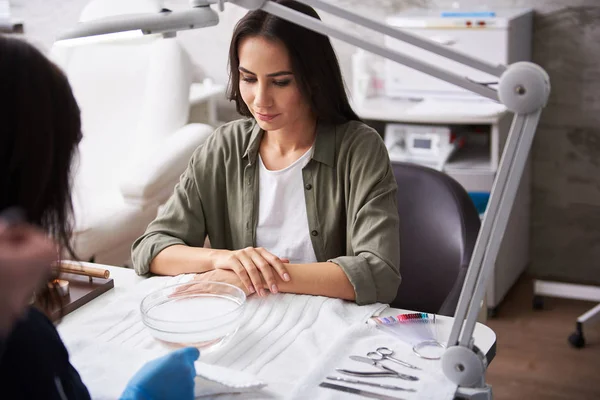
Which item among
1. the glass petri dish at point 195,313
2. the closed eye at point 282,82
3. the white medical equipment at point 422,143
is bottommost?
the white medical equipment at point 422,143

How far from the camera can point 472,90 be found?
94 cm

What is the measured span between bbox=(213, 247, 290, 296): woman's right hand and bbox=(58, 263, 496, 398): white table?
8.1 inches

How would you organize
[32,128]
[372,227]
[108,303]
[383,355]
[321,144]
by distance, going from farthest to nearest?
1. [321,144]
2. [372,227]
3. [108,303]
4. [383,355]
5. [32,128]

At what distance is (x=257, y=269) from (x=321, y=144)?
359 mm

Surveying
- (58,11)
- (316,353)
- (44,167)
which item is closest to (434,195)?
(316,353)

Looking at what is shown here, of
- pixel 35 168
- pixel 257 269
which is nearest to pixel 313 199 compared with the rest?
pixel 257 269

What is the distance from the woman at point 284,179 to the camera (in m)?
1.54

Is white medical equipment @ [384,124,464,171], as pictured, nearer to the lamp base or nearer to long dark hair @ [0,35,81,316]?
the lamp base

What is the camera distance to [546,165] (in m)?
3.04

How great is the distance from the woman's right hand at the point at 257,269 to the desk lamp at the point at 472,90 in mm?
425

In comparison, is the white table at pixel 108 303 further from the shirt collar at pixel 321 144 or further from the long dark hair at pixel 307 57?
the long dark hair at pixel 307 57

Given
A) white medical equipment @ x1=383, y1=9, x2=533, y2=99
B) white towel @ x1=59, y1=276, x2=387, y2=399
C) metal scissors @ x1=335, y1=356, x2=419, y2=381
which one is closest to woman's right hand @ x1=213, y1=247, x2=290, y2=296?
white towel @ x1=59, y1=276, x2=387, y2=399

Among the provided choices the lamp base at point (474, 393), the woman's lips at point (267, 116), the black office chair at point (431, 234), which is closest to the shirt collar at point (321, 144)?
the woman's lips at point (267, 116)

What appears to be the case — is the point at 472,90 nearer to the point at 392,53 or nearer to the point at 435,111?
the point at 392,53
